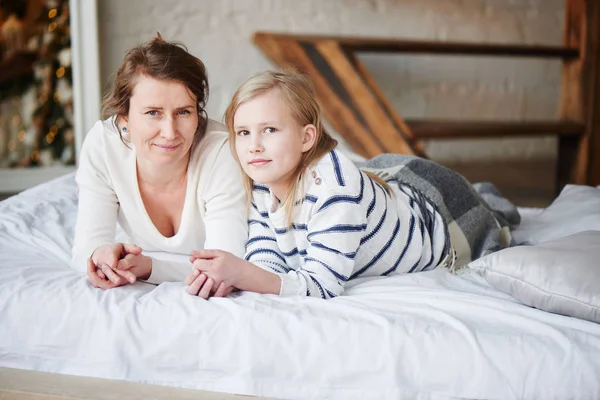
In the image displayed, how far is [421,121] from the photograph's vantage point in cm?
358

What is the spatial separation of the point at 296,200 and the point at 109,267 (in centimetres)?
39

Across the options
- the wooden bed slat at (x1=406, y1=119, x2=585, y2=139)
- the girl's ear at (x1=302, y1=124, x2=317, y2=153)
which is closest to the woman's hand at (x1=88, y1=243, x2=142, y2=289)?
the girl's ear at (x1=302, y1=124, x2=317, y2=153)

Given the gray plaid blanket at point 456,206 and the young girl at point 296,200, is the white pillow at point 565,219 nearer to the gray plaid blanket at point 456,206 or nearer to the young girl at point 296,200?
the gray plaid blanket at point 456,206

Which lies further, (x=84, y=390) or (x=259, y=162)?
(x=259, y=162)

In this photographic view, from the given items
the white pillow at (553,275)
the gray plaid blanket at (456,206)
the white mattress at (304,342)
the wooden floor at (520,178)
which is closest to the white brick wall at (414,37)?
the wooden floor at (520,178)

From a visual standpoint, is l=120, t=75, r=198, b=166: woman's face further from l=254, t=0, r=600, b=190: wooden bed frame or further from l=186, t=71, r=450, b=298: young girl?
l=254, t=0, r=600, b=190: wooden bed frame

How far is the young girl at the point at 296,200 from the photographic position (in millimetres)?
1380

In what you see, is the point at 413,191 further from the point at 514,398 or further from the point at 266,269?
the point at 514,398

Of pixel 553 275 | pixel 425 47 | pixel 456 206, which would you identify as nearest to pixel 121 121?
pixel 456 206

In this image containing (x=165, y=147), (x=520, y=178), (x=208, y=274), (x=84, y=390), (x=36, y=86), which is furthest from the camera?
(x=520, y=178)

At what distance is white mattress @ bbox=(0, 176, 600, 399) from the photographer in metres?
1.21

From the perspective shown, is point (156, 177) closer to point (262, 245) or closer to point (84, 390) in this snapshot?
point (262, 245)

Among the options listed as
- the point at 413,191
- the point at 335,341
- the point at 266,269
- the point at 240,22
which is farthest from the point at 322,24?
the point at 335,341

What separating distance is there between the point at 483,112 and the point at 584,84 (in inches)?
37.9
